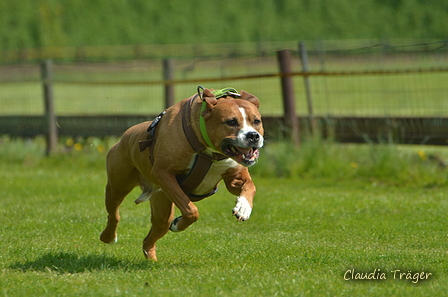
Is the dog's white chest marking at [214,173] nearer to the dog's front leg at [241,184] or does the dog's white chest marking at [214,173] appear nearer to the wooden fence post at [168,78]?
the dog's front leg at [241,184]

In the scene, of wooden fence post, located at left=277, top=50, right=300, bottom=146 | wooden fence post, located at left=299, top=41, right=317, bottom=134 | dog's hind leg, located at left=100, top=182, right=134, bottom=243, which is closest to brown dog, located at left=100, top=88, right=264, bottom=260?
dog's hind leg, located at left=100, top=182, right=134, bottom=243

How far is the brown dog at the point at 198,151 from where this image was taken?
4.57m

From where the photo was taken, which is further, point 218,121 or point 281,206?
point 281,206

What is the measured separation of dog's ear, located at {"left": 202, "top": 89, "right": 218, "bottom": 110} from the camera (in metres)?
4.66

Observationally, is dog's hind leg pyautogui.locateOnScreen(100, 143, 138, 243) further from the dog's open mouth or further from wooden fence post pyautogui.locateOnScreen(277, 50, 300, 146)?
wooden fence post pyautogui.locateOnScreen(277, 50, 300, 146)

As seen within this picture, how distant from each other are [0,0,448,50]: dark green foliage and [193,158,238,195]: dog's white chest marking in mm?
38426

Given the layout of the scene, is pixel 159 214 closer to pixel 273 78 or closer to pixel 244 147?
pixel 244 147

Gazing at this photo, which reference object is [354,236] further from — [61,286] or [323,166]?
[323,166]

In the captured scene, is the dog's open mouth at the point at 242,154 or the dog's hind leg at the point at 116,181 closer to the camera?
the dog's open mouth at the point at 242,154

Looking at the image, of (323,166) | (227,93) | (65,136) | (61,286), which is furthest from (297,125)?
(61,286)

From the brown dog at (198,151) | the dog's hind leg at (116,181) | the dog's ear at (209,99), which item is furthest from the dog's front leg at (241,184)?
the dog's hind leg at (116,181)

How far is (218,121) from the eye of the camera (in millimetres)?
4609

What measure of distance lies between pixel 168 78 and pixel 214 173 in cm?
689

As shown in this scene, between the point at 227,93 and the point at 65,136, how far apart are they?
27.2 feet
